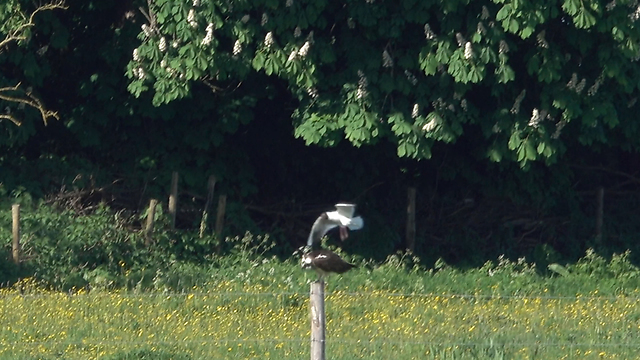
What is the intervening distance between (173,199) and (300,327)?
4.40 m

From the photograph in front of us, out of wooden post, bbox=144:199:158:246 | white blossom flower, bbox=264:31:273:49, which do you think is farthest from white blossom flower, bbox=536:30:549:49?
wooden post, bbox=144:199:158:246

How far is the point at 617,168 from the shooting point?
1811 centimetres

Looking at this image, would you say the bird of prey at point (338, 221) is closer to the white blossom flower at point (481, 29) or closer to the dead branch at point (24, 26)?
the white blossom flower at point (481, 29)

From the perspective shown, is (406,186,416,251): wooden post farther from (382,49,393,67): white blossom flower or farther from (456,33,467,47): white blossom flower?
(456,33,467,47): white blossom flower

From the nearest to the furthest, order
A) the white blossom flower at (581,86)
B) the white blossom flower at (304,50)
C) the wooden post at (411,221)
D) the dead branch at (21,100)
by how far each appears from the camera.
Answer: the white blossom flower at (304,50) → the white blossom flower at (581,86) → the dead branch at (21,100) → the wooden post at (411,221)

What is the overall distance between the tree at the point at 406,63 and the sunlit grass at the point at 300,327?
7.28 ft

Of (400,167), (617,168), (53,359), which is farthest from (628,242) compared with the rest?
(53,359)

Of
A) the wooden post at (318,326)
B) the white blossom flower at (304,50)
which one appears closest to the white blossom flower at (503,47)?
the white blossom flower at (304,50)

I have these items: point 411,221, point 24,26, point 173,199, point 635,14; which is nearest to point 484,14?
point 635,14

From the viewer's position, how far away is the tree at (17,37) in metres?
13.5

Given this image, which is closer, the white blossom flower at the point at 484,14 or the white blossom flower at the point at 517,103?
the white blossom flower at the point at 484,14

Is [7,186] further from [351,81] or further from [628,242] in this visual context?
[628,242]

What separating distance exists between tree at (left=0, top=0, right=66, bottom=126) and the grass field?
246cm

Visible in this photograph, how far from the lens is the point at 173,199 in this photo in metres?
14.9
